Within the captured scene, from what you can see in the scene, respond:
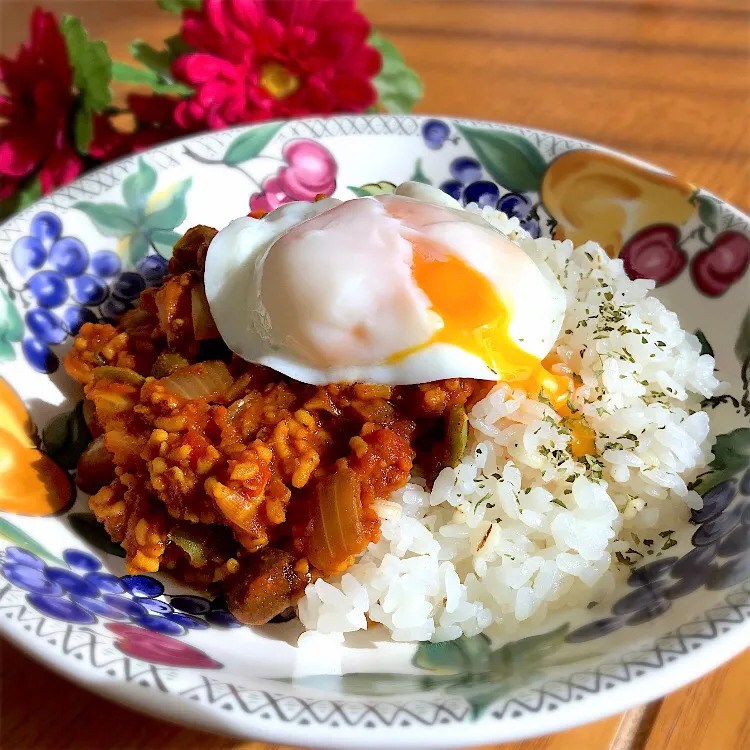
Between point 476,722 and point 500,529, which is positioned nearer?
point 476,722

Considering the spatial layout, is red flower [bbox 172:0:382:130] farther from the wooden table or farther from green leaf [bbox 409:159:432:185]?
the wooden table

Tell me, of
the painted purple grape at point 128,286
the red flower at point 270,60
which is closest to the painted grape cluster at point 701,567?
the painted purple grape at point 128,286

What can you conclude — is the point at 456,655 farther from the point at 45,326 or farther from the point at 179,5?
the point at 179,5

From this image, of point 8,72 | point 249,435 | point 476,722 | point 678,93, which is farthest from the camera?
point 678,93

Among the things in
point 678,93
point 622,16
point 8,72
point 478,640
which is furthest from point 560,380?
point 622,16

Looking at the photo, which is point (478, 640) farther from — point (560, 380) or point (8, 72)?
point (8, 72)

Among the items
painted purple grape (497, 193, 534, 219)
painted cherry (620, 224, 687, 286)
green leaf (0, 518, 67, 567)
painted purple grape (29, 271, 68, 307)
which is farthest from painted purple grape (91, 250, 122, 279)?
painted cherry (620, 224, 687, 286)
